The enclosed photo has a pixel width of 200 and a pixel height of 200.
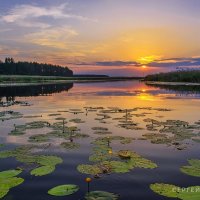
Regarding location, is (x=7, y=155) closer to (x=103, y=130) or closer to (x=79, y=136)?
(x=79, y=136)

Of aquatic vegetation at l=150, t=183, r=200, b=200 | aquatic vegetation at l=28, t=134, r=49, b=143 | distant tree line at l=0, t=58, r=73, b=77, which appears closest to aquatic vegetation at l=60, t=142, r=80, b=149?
aquatic vegetation at l=28, t=134, r=49, b=143

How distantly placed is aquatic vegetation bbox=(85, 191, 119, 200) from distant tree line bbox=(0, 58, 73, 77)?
136863 millimetres

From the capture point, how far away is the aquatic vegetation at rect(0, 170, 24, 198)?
621cm

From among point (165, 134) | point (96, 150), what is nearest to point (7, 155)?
point (96, 150)

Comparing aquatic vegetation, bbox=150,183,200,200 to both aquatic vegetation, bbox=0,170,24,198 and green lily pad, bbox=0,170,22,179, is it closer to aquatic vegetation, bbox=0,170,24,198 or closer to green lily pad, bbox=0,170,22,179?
aquatic vegetation, bbox=0,170,24,198

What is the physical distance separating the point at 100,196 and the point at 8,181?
235 cm

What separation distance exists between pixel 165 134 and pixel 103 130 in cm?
282

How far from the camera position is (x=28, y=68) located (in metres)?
147

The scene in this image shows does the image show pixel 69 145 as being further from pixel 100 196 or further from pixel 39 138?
pixel 100 196

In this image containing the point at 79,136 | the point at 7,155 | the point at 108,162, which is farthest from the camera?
the point at 79,136

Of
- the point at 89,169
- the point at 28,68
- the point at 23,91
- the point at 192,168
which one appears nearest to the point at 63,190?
the point at 89,169

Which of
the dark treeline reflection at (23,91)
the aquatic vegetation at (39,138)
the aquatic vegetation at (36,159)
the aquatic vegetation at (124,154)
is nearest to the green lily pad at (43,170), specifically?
the aquatic vegetation at (36,159)

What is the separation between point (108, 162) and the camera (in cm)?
806

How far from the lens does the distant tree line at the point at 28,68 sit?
136125mm
